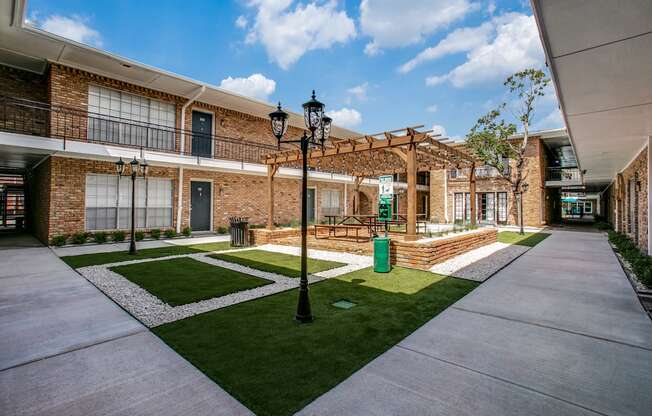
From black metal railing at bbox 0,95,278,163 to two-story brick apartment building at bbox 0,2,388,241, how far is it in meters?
0.04

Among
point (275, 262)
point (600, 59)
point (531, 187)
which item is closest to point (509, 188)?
point (531, 187)

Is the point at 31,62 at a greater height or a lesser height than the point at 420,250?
greater

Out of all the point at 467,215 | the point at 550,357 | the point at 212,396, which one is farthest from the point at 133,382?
the point at 467,215

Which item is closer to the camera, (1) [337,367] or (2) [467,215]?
(1) [337,367]

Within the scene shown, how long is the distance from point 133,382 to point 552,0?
5.12 metres

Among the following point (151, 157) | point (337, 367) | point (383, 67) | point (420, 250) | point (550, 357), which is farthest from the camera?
point (383, 67)

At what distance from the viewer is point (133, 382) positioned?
8.79 ft

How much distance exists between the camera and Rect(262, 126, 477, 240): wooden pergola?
26.3ft

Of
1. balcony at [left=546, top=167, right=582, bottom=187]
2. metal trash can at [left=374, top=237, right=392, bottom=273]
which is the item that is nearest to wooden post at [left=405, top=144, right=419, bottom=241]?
metal trash can at [left=374, top=237, right=392, bottom=273]

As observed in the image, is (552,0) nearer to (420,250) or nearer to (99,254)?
(420,250)

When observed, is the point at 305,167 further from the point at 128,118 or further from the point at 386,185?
the point at 128,118

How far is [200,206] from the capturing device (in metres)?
14.1

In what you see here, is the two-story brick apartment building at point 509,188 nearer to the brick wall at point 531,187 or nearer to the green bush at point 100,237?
the brick wall at point 531,187

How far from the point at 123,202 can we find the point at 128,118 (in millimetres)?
3396
